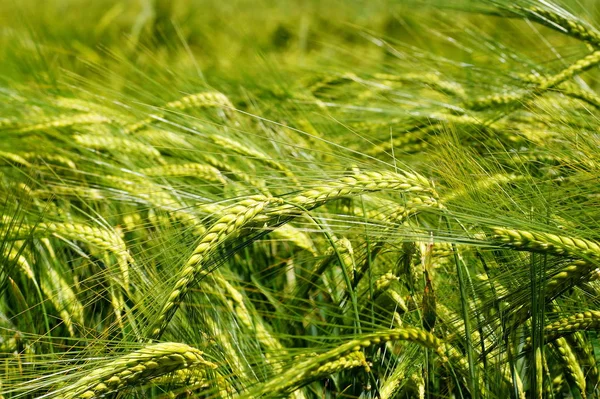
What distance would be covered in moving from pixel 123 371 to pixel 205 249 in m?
0.17

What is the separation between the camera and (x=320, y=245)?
1215 millimetres

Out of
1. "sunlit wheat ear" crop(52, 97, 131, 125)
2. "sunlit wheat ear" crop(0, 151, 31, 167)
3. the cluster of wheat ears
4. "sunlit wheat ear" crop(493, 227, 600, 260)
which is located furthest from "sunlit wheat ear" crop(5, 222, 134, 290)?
"sunlit wheat ear" crop(493, 227, 600, 260)

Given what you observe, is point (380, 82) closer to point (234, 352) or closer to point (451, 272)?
point (451, 272)

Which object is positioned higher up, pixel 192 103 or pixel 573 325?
pixel 192 103

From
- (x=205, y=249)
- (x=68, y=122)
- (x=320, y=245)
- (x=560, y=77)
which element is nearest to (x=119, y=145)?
(x=68, y=122)

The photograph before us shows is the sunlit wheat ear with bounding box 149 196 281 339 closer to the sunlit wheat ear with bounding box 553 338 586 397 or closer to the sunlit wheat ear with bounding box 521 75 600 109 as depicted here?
the sunlit wheat ear with bounding box 553 338 586 397

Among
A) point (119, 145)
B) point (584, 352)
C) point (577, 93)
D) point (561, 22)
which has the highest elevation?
point (561, 22)

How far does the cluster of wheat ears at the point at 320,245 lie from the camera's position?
83 cm

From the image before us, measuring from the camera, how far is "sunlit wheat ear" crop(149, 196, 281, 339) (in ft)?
2.64

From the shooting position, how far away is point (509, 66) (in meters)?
1.60

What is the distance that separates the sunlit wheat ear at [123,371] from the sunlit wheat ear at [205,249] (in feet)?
0.18

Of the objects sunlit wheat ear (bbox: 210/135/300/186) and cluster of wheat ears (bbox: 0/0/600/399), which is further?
sunlit wheat ear (bbox: 210/135/300/186)

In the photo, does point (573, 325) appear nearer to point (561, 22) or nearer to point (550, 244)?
point (550, 244)

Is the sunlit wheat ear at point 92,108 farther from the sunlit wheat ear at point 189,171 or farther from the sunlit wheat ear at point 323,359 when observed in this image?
the sunlit wheat ear at point 323,359
